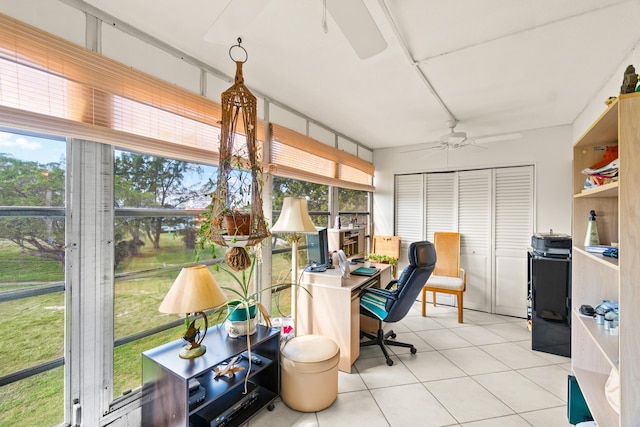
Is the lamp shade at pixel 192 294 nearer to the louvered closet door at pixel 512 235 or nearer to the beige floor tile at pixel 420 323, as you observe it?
the beige floor tile at pixel 420 323

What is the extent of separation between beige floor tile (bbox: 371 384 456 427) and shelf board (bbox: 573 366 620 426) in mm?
807

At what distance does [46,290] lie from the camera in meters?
1.49

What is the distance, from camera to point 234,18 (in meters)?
1.14

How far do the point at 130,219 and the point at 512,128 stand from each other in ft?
14.6

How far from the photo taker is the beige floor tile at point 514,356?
107 inches

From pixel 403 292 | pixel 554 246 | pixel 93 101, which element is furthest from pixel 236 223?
pixel 554 246

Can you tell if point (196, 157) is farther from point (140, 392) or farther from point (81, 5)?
point (140, 392)

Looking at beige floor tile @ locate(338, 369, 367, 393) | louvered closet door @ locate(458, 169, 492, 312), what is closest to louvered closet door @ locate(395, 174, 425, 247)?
louvered closet door @ locate(458, 169, 492, 312)

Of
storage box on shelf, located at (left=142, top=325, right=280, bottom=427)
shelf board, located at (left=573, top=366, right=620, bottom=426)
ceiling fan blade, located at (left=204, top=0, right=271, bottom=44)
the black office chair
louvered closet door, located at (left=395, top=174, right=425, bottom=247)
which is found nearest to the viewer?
ceiling fan blade, located at (left=204, top=0, right=271, bottom=44)

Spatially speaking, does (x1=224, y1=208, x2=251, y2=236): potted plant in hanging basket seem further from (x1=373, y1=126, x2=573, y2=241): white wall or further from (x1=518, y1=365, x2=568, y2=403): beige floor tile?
(x1=373, y1=126, x2=573, y2=241): white wall

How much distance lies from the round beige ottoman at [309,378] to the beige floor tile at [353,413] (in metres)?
0.07

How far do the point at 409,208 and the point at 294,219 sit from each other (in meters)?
3.10

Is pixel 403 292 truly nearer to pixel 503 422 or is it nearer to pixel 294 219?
pixel 503 422

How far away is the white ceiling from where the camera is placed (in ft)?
5.17
